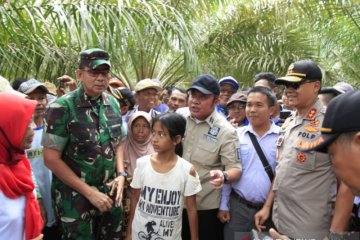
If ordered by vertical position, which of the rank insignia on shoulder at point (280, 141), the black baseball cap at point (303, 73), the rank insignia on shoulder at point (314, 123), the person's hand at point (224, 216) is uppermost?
the black baseball cap at point (303, 73)

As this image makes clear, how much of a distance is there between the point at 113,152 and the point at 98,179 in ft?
0.71

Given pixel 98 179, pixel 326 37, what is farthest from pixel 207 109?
pixel 326 37

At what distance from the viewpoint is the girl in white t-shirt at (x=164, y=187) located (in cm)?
246

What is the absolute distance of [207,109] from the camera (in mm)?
2855

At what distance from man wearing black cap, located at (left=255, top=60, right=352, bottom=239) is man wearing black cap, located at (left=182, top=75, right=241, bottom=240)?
389 millimetres

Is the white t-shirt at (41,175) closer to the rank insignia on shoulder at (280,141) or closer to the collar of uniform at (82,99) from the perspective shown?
the collar of uniform at (82,99)

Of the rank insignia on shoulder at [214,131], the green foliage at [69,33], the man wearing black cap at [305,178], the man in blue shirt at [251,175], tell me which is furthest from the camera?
the green foliage at [69,33]

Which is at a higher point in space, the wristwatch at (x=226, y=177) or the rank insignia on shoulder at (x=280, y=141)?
the rank insignia on shoulder at (x=280, y=141)

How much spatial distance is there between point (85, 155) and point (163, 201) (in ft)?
2.00

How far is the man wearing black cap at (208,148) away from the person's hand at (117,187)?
1.89 ft

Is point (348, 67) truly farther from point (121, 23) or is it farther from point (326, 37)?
point (121, 23)

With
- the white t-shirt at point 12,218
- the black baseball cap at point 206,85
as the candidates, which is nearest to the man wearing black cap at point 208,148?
the black baseball cap at point 206,85

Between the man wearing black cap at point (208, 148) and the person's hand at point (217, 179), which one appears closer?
the person's hand at point (217, 179)

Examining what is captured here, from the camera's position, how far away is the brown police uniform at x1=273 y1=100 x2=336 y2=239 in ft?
7.66
